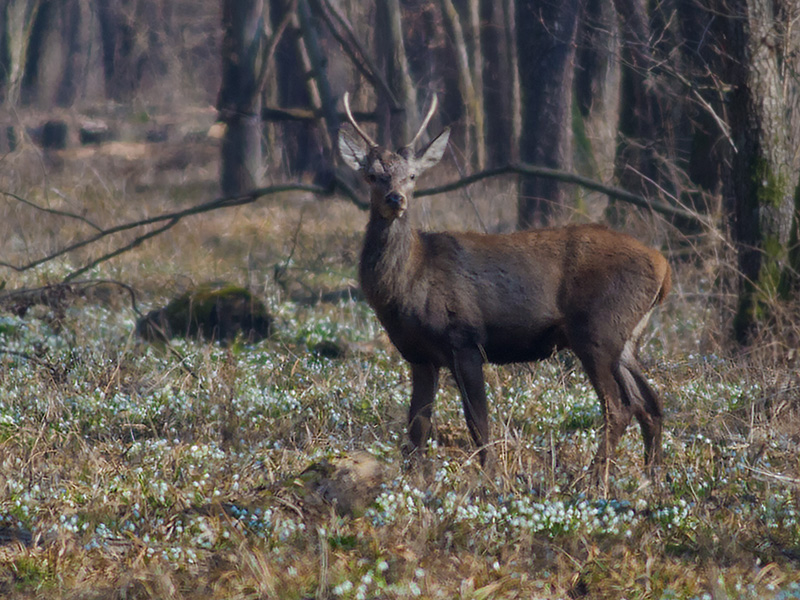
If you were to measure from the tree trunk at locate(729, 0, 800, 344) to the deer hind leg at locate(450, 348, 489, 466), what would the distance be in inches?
104

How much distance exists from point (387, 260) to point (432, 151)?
79 cm

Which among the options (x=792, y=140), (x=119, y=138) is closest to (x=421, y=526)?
(x=792, y=140)

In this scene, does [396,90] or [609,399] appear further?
[396,90]

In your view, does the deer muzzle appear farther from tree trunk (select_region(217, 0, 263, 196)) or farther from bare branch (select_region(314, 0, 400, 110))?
tree trunk (select_region(217, 0, 263, 196))

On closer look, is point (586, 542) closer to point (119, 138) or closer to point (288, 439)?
point (288, 439)

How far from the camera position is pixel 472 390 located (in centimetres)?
607

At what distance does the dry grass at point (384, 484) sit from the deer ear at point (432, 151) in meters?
1.47

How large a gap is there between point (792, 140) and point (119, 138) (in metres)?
32.2

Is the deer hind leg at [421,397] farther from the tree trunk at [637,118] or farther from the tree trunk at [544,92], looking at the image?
the tree trunk at [544,92]

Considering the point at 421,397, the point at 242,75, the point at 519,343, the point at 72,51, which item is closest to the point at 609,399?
the point at 519,343

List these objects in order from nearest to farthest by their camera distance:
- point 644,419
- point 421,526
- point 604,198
Result: point 421,526 → point 644,419 → point 604,198

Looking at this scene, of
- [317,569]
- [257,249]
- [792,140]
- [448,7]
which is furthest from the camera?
[448,7]

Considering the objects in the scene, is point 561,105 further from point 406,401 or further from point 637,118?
point 406,401

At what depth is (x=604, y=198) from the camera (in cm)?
1549
